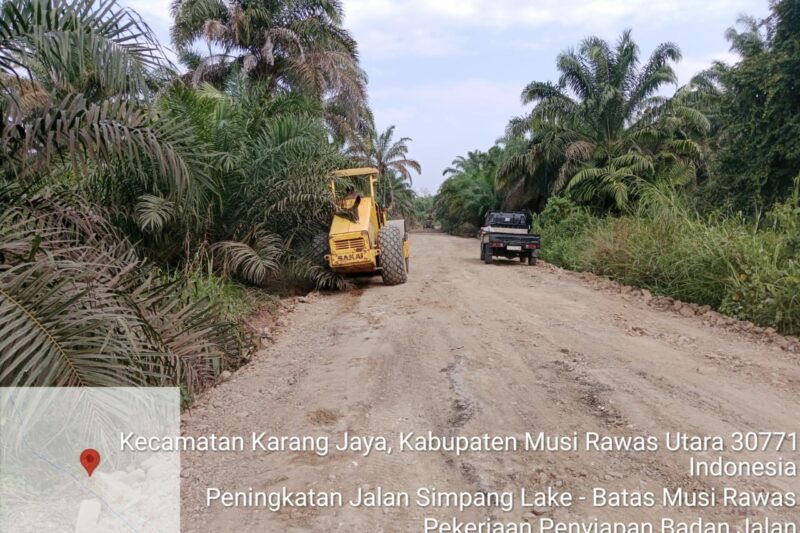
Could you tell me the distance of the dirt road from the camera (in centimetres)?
295

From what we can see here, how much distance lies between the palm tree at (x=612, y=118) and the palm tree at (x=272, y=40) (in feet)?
28.0

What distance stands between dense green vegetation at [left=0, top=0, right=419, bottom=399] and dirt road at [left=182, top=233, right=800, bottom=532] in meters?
0.81

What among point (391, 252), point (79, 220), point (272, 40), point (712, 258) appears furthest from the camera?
point (272, 40)

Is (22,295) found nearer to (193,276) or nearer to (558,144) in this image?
(193,276)

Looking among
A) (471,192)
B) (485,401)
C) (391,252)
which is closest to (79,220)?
(485,401)

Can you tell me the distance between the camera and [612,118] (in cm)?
2114

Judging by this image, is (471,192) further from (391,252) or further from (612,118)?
(391,252)

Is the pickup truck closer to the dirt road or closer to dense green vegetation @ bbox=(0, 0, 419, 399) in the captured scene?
dense green vegetation @ bbox=(0, 0, 419, 399)

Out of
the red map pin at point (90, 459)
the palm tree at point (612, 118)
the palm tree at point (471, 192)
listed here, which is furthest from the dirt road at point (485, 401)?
the palm tree at point (471, 192)

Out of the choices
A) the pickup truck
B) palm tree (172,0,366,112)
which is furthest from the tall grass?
palm tree (172,0,366,112)

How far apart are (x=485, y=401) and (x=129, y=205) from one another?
5.66m

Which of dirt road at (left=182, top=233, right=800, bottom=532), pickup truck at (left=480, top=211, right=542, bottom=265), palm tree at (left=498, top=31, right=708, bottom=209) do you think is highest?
palm tree at (left=498, top=31, right=708, bottom=209)

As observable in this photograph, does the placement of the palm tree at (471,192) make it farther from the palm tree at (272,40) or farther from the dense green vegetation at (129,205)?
the dense green vegetation at (129,205)

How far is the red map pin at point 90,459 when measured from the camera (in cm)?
300
